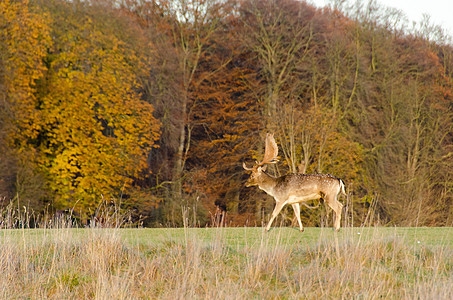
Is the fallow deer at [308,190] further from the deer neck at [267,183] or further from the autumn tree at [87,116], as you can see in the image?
the autumn tree at [87,116]

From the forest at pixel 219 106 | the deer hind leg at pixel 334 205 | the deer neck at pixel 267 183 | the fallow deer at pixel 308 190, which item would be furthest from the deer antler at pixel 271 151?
the forest at pixel 219 106

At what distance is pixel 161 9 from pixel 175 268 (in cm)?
2471

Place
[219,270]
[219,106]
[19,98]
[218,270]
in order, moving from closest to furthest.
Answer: [219,270] < [218,270] < [19,98] < [219,106]

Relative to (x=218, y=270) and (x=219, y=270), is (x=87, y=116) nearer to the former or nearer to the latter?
(x=218, y=270)

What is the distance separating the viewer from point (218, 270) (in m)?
8.38

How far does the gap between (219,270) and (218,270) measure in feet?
0.55

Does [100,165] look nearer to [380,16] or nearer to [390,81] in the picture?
[390,81]

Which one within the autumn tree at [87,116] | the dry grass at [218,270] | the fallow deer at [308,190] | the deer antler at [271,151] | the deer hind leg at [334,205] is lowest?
the dry grass at [218,270]

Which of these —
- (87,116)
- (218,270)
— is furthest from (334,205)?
(87,116)

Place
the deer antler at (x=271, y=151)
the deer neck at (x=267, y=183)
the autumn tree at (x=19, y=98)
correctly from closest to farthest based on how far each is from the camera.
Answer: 1. the deer neck at (x=267, y=183)
2. the deer antler at (x=271, y=151)
3. the autumn tree at (x=19, y=98)

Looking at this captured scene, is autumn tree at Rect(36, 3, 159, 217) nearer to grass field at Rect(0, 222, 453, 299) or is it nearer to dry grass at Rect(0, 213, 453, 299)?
grass field at Rect(0, 222, 453, 299)

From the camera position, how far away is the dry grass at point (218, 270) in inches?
297

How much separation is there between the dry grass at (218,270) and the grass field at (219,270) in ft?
0.05

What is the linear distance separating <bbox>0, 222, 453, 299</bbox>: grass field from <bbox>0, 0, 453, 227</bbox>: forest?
1202 centimetres
